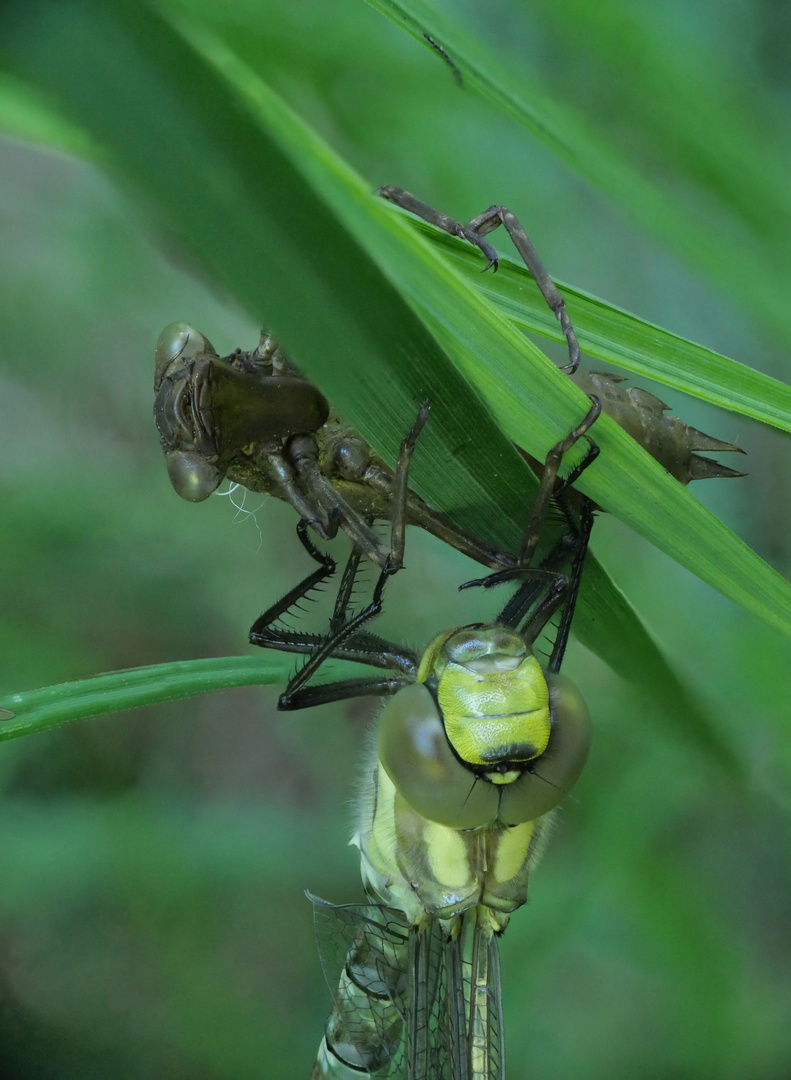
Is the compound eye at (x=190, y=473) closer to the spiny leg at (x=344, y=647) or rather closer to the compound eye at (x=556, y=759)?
the spiny leg at (x=344, y=647)

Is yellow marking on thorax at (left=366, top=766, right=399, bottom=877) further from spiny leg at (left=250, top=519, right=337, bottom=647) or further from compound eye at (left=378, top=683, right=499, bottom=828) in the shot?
spiny leg at (left=250, top=519, right=337, bottom=647)

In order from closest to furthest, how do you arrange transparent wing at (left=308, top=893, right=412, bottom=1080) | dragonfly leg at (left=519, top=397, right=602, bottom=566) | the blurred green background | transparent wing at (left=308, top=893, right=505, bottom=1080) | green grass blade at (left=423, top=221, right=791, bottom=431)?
dragonfly leg at (left=519, top=397, right=602, bottom=566)
green grass blade at (left=423, top=221, right=791, bottom=431)
transparent wing at (left=308, top=893, right=505, bottom=1080)
transparent wing at (left=308, top=893, right=412, bottom=1080)
the blurred green background

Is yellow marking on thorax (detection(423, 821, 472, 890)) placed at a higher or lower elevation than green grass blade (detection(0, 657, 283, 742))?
lower

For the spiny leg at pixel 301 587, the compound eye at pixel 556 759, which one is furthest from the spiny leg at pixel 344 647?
the compound eye at pixel 556 759

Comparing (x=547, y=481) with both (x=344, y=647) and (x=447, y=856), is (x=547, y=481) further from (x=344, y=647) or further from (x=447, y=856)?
Answer: (x=447, y=856)

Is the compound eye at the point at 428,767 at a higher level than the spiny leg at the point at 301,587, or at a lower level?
lower

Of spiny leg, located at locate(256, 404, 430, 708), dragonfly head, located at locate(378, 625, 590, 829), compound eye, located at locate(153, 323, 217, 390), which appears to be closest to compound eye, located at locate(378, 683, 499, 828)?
dragonfly head, located at locate(378, 625, 590, 829)
